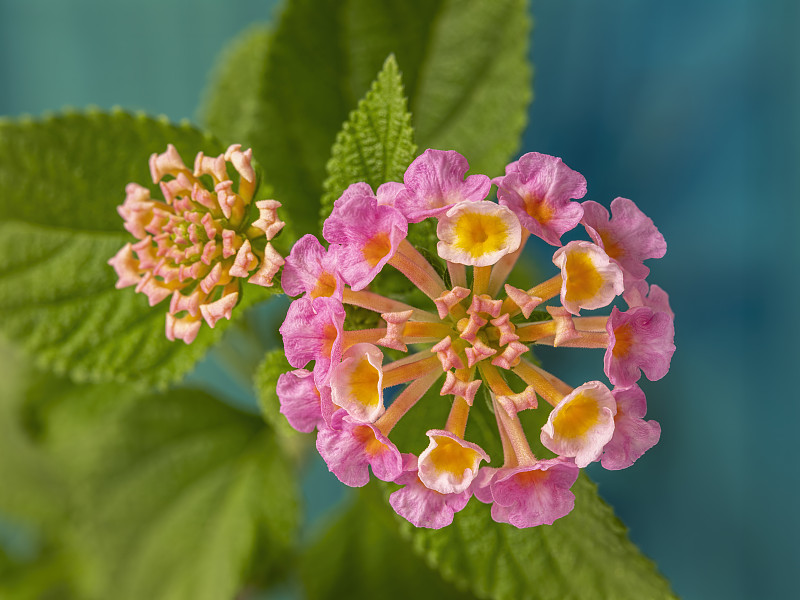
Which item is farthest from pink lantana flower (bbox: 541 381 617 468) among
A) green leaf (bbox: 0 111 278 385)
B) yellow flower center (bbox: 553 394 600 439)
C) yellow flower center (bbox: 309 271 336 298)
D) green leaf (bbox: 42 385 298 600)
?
green leaf (bbox: 42 385 298 600)

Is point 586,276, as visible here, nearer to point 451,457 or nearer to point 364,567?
point 451,457

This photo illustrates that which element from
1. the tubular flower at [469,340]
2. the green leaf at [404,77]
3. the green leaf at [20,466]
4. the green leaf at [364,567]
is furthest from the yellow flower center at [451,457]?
the green leaf at [20,466]

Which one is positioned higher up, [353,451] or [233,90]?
[233,90]

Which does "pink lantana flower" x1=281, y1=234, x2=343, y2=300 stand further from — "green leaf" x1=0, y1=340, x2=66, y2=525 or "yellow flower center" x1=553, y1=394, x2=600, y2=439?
"green leaf" x1=0, y1=340, x2=66, y2=525

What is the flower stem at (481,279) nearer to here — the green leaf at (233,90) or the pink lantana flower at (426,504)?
the pink lantana flower at (426,504)

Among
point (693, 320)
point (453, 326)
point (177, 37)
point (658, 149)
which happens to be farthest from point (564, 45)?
point (453, 326)

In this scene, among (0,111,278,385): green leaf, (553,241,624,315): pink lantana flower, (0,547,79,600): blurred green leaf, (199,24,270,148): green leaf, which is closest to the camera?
(553,241,624,315): pink lantana flower

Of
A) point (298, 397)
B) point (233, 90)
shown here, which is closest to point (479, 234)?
point (298, 397)
